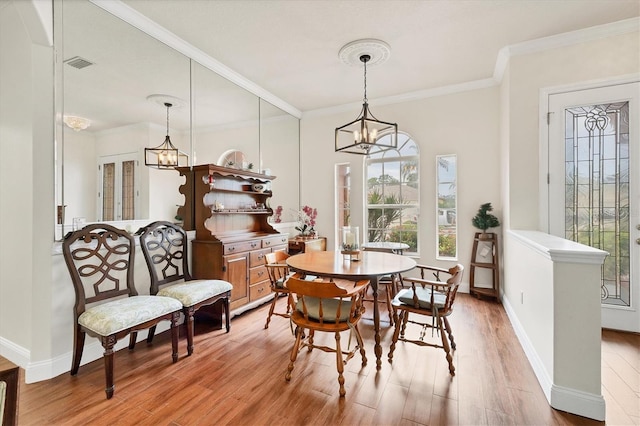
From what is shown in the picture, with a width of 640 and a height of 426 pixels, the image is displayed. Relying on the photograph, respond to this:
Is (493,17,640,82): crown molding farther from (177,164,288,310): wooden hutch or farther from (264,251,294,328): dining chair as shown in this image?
(264,251,294,328): dining chair

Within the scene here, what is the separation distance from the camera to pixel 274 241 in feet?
13.1

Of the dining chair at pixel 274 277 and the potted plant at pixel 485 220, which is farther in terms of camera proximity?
the potted plant at pixel 485 220

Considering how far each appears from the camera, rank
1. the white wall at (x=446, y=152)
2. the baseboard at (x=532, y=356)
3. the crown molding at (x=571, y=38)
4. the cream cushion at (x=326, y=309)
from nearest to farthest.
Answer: the baseboard at (x=532, y=356) < the cream cushion at (x=326, y=309) < the crown molding at (x=571, y=38) < the white wall at (x=446, y=152)

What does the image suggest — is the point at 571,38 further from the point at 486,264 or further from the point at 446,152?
the point at 486,264

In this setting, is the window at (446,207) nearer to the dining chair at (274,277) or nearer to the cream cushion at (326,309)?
the dining chair at (274,277)

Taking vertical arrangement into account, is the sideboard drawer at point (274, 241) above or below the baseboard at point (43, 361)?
above

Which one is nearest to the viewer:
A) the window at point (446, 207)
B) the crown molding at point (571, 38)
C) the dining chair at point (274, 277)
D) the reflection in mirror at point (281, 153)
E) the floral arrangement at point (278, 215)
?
the crown molding at point (571, 38)

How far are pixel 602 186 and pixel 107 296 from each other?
485 cm

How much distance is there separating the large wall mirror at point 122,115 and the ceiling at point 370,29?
0.35 m

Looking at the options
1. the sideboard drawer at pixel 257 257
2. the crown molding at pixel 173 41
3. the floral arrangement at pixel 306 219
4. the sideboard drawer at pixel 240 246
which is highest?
the crown molding at pixel 173 41

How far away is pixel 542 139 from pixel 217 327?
13.4 ft

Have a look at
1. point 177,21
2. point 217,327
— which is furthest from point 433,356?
point 177,21

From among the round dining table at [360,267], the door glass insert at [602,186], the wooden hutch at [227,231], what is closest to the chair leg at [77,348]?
the wooden hutch at [227,231]

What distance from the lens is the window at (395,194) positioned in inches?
186
